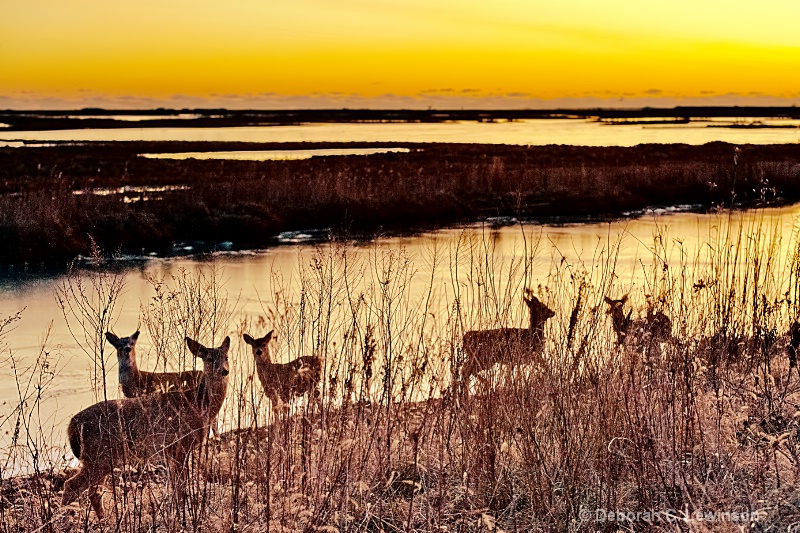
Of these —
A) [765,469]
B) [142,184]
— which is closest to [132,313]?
[765,469]

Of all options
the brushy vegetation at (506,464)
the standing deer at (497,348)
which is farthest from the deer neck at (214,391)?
the standing deer at (497,348)

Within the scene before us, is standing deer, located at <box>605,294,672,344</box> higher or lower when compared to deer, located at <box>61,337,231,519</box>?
higher

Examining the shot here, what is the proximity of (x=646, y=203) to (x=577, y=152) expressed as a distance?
2888 centimetres

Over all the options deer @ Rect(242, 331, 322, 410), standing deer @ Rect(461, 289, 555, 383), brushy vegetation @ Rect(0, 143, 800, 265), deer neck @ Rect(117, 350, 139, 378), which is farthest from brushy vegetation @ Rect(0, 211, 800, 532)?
brushy vegetation @ Rect(0, 143, 800, 265)

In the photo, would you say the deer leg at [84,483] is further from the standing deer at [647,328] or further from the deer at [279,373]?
the standing deer at [647,328]

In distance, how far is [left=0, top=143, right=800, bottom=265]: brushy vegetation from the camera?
84.3 ft

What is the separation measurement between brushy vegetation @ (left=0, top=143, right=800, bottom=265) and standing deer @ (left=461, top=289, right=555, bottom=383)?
22.7ft

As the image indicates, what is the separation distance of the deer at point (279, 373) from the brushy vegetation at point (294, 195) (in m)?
8.38

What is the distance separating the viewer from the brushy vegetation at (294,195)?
84.3 feet

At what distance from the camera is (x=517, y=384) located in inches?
305

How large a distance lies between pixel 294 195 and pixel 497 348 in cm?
2402

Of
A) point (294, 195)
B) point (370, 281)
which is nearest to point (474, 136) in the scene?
point (294, 195)

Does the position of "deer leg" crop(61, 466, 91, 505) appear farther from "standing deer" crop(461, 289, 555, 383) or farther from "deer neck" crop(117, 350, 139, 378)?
"standing deer" crop(461, 289, 555, 383)

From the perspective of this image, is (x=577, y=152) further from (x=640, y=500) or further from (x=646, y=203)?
(x=640, y=500)
